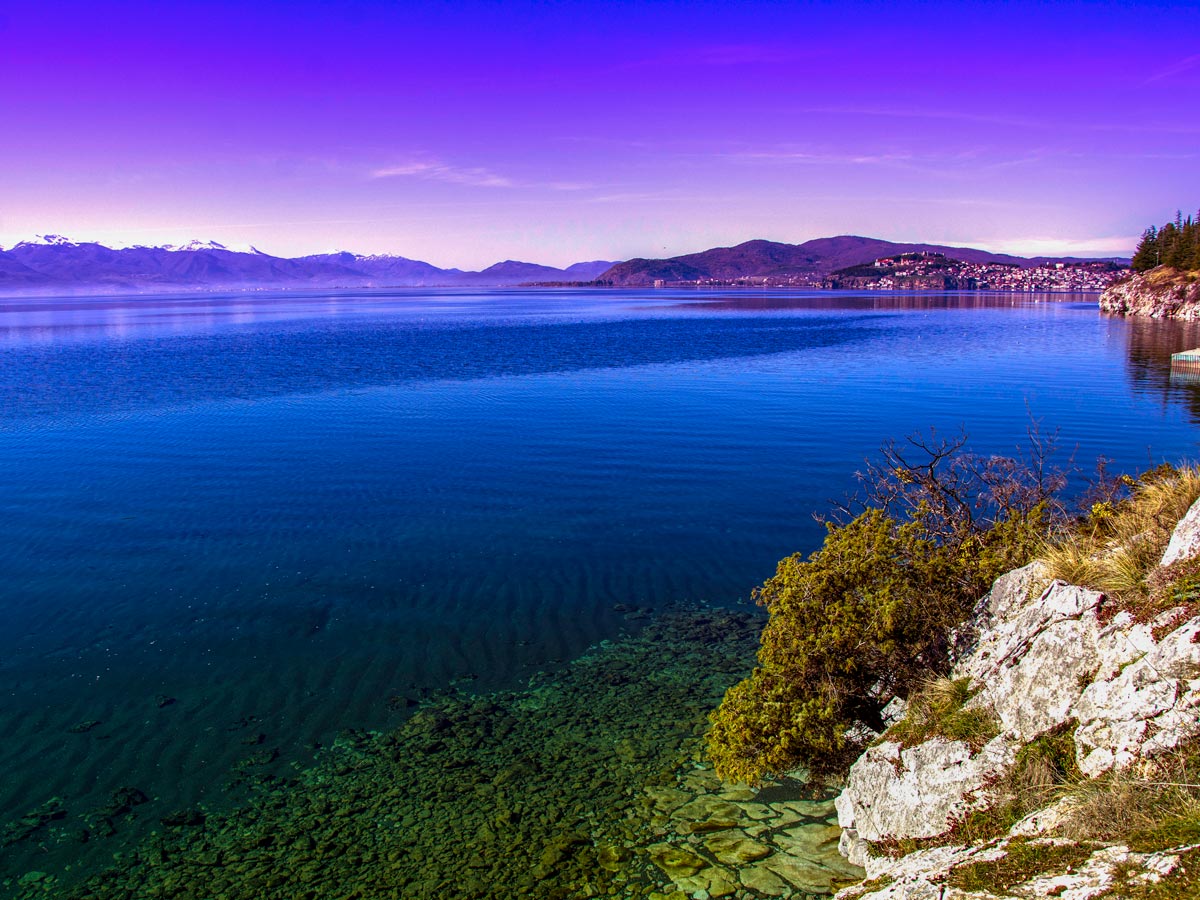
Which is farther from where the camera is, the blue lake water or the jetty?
the jetty

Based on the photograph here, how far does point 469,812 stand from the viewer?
12.8m

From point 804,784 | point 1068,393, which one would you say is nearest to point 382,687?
point 804,784

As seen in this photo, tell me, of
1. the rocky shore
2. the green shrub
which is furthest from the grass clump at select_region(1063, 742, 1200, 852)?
the rocky shore

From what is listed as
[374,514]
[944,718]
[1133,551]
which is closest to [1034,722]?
[944,718]

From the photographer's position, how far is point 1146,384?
181 feet

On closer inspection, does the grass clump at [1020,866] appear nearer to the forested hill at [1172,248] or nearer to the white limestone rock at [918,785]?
the white limestone rock at [918,785]

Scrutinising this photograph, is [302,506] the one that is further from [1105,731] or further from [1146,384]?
[1146,384]

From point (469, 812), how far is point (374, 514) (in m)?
16.1

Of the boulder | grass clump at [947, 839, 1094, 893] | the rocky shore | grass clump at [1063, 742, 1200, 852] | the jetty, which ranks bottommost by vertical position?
the boulder

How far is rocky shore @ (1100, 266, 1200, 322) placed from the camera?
116 m

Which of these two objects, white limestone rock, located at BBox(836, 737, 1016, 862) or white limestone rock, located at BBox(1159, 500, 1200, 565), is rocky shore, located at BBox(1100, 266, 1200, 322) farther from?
white limestone rock, located at BBox(836, 737, 1016, 862)

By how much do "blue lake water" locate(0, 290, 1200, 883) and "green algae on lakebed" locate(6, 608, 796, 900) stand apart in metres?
1.12

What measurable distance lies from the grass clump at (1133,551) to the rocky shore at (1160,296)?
122 meters

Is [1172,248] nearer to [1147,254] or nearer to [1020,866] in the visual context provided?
[1147,254]
